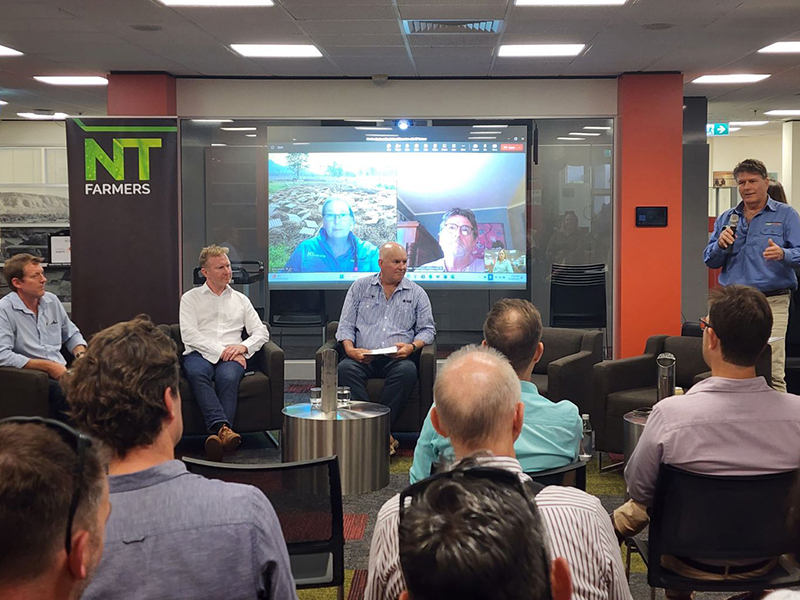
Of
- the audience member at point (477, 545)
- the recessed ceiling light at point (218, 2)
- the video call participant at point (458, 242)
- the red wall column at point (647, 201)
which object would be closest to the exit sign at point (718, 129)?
the red wall column at point (647, 201)

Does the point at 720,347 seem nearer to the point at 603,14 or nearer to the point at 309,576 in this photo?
the point at 309,576

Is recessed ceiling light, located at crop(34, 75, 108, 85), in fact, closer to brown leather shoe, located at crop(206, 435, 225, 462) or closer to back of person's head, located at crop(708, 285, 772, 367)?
brown leather shoe, located at crop(206, 435, 225, 462)

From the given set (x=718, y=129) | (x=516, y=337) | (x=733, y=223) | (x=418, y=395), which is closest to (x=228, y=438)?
(x=418, y=395)

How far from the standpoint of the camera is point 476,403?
6.23ft

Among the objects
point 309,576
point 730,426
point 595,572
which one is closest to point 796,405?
point 730,426

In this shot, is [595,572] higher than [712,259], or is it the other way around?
[712,259]

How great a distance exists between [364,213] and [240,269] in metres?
1.36

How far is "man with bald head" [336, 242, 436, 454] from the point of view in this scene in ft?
19.1

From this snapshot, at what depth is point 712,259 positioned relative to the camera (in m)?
5.51

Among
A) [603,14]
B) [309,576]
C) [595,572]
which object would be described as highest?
[603,14]

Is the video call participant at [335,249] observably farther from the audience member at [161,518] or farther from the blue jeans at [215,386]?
the audience member at [161,518]

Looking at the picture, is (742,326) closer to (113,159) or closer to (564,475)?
(564,475)

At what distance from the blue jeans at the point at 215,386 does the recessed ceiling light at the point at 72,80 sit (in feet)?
13.7

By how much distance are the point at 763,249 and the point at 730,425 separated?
3.23m
